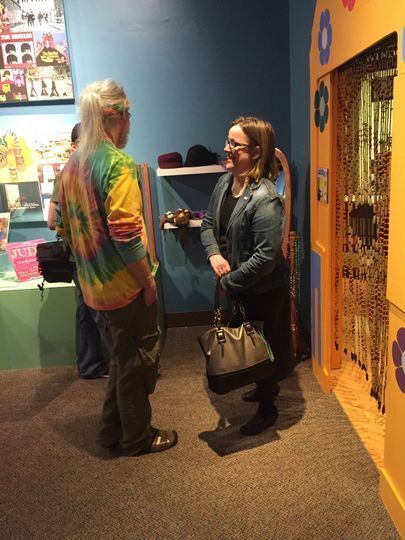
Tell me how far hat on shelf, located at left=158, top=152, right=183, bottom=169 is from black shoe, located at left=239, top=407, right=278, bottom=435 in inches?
68.2

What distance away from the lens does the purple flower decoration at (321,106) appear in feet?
7.57

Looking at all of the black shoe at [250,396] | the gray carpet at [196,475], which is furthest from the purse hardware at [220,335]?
the black shoe at [250,396]

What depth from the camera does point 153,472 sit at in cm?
207

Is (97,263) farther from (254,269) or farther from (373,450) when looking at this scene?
(373,450)

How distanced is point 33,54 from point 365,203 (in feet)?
7.72

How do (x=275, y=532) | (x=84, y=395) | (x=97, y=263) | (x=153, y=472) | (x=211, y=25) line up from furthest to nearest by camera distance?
(x=211, y=25) < (x=84, y=395) < (x=153, y=472) < (x=97, y=263) < (x=275, y=532)

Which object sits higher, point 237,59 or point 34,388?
point 237,59

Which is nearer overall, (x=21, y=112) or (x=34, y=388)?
(x=34, y=388)

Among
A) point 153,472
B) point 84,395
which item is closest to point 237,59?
point 84,395

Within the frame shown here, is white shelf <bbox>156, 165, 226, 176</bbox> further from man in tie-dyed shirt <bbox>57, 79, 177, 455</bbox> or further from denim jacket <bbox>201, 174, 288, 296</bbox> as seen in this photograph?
man in tie-dyed shirt <bbox>57, 79, 177, 455</bbox>

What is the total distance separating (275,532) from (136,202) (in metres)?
1.30

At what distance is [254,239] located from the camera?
Result: 80.9 inches

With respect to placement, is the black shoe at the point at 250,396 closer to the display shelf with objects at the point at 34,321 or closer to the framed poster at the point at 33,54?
the display shelf with objects at the point at 34,321

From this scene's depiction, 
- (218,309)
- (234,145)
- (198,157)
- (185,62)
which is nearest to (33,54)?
(185,62)
